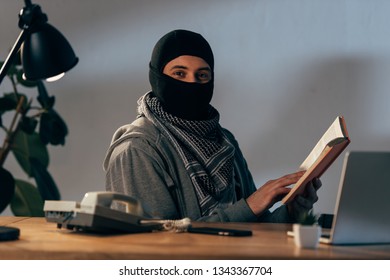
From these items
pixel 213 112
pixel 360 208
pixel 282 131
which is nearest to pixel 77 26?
pixel 282 131

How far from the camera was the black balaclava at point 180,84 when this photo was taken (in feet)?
7.83

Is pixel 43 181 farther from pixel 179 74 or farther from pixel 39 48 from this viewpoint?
pixel 39 48

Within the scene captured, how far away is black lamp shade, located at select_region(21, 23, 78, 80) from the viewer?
5.37 feet

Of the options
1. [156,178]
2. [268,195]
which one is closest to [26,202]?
[156,178]

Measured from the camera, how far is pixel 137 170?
2150mm

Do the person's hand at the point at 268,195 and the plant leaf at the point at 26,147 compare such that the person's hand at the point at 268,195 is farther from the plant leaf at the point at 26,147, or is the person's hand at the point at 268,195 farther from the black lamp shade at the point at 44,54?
the plant leaf at the point at 26,147

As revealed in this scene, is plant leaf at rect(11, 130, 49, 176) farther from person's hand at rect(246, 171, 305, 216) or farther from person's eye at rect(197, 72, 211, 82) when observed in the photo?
person's hand at rect(246, 171, 305, 216)

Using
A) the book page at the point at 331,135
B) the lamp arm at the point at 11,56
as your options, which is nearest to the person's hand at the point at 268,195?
the book page at the point at 331,135

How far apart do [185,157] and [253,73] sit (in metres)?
1.68

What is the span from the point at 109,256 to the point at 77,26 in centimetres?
296

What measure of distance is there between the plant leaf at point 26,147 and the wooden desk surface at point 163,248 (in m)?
2.31

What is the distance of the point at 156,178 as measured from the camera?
2145 mm

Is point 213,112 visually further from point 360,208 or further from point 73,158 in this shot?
point 73,158

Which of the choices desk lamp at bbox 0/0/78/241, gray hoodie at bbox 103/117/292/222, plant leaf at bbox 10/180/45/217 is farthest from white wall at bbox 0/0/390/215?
desk lamp at bbox 0/0/78/241
